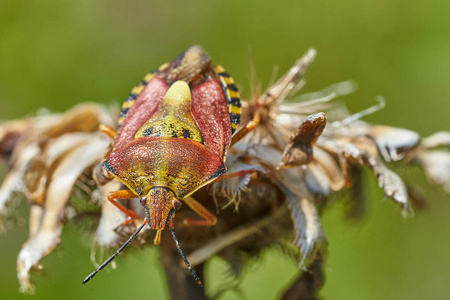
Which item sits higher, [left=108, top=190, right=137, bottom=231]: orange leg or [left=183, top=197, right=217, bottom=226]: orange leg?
[left=108, top=190, right=137, bottom=231]: orange leg

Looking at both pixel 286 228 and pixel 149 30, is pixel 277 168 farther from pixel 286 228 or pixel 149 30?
pixel 149 30

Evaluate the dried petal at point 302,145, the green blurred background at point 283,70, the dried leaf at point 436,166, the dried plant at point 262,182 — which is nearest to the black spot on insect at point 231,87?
the dried plant at point 262,182

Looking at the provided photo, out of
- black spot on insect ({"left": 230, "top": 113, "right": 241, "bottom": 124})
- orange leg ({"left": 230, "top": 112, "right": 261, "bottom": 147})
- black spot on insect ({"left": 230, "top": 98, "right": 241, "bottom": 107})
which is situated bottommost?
orange leg ({"left": 230, "top": 112, "right": 261, "bottom": 147})

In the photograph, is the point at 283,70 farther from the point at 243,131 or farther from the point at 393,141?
the point at 243,131

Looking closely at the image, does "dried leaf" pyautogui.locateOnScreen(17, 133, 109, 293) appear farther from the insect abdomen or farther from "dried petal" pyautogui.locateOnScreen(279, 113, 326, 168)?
"dried petal" pyautogui.locateOnScreen(279, 113, 326, 168)

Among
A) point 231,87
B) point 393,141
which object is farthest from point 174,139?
point 393,141

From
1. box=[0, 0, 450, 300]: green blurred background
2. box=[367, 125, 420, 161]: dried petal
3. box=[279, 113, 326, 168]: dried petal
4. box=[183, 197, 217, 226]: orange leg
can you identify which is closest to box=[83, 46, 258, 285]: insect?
box=[183, 197, 217, 226]: orange leg

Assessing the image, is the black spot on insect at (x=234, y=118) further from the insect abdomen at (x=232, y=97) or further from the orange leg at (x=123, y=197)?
the orange leg at (x=123, y=197)
